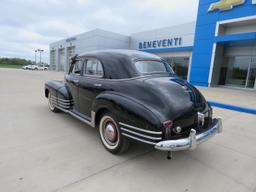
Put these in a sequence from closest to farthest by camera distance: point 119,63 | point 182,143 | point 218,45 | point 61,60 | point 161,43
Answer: point 182,143
point 119,63
point 218,45
point 161,43
point 61,60

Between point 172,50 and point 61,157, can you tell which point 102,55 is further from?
point 172,50

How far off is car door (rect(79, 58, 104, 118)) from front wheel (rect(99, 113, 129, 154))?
56 cm

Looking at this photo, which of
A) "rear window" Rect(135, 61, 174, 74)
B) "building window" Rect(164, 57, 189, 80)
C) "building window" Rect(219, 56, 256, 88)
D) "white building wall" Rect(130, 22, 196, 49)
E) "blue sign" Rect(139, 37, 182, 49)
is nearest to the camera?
Result: "rear window" Rect(135, 61, 174, 74)

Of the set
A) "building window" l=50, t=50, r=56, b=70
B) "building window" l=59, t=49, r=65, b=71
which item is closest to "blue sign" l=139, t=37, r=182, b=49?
"building window" l=59, t=49, r=65, b=71

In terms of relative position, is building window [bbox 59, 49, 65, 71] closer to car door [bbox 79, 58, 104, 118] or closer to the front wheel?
car door [bbox 79, 58, 104, 118]

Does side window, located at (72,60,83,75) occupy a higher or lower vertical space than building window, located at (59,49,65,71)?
lower

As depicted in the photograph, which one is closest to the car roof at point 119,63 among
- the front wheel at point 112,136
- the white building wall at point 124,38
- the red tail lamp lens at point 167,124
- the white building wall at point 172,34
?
the front wheel at point 112,136

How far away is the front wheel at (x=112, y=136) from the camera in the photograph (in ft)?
8.81

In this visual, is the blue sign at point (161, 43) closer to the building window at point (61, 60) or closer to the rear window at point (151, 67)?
the rear window at point (151, 67)

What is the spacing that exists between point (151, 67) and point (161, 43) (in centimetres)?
1878

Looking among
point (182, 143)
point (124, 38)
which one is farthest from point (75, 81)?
point (124, 38)

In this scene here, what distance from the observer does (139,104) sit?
7.93 feet

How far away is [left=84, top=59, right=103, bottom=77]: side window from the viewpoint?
11.0ft

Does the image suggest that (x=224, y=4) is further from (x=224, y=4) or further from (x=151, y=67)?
(x=151, y=67)
